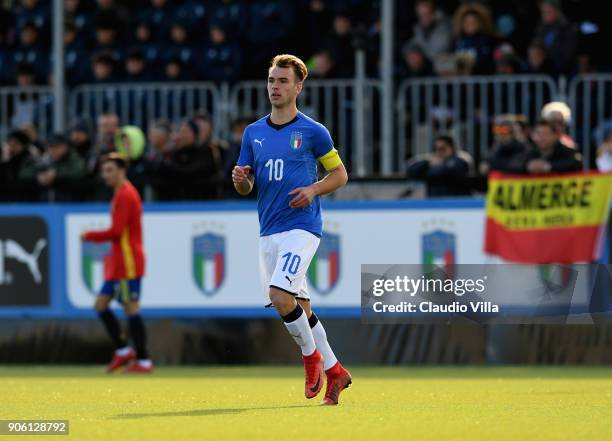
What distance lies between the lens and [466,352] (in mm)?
17266

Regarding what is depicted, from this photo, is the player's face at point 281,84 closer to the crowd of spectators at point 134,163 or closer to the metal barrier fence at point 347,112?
the crowd of spectators at point 134,163

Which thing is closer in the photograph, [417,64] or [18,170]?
[417,64]

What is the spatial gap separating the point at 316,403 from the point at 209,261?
22.0ft

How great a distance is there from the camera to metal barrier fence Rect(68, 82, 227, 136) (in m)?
20.4

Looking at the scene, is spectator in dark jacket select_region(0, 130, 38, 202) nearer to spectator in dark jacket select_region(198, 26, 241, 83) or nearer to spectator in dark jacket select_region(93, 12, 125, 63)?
spectator in dark jacket select_region(198, 26, 241, 83)

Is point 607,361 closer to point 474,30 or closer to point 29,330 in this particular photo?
point 474,30

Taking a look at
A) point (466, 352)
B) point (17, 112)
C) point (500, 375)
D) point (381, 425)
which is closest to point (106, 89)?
point (17, 112)

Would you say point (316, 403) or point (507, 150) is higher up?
point (507, 150)

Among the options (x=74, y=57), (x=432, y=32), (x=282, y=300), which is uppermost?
(x=432, y=32)

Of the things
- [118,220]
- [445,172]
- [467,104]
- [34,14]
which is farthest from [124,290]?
[34,14]

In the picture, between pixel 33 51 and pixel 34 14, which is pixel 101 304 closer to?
pixel 33 51

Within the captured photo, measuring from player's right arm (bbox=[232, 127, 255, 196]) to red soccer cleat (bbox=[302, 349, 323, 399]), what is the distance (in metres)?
1.29

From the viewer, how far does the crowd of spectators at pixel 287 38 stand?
63.3 feet

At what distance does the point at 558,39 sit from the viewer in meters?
19.1
